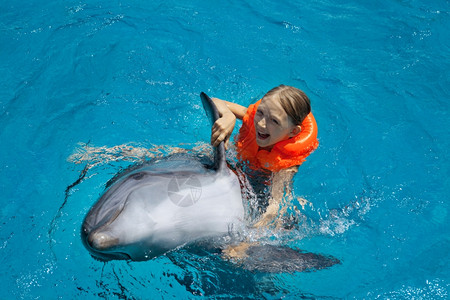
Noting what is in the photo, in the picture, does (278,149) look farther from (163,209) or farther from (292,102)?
(163,209)

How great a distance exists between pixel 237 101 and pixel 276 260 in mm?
3059

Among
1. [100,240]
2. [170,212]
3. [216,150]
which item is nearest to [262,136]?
[216,150]

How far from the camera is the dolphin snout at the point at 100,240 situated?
3018 millimetres

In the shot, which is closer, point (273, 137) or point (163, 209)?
point (163, 209)

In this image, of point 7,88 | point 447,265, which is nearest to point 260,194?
point 447,265

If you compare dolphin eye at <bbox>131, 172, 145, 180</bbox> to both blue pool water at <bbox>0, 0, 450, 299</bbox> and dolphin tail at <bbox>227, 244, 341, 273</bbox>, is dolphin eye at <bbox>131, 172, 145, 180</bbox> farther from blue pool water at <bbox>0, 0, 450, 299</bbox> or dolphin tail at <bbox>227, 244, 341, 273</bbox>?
dolphin tail at <bbox>227, 244, 341, 273</bbox>

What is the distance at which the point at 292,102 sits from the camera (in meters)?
4.23

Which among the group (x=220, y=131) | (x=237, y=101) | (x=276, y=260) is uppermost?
(x=220, y=131)

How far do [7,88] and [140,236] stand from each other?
14.5 feet

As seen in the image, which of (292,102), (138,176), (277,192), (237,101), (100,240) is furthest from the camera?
(237,101)

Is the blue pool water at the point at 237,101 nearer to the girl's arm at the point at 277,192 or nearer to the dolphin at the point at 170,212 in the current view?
the dolphin at the point at 170,212

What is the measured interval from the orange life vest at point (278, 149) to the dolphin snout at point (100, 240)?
2.14 m

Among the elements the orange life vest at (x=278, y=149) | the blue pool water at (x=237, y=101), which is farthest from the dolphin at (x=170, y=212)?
the orange life vest at (x=278, y=149)

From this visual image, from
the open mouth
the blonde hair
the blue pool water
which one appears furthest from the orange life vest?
the blue pool water
